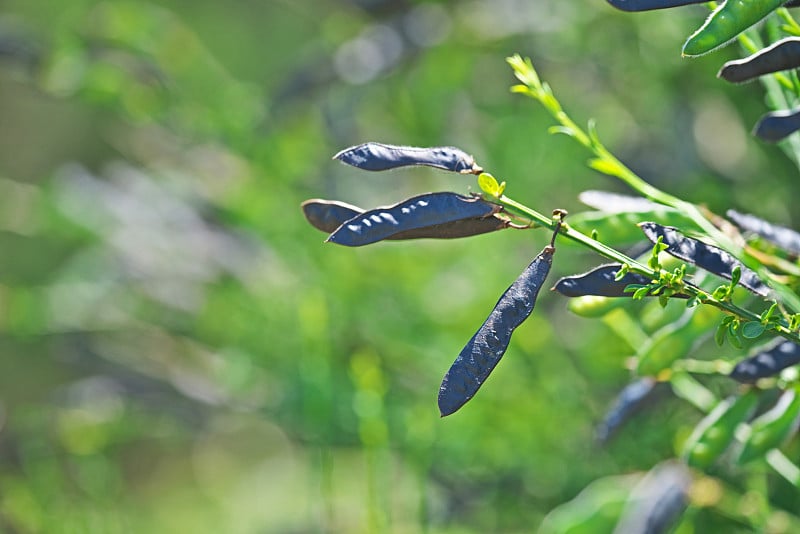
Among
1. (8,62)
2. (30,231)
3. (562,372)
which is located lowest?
(30,231)

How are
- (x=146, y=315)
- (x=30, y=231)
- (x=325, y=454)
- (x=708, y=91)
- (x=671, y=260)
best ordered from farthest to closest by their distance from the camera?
(x=30, y=231) < (x=146, y=315) < (x=708, y=91) < (x=325, y=454) < (x=671, y=260)

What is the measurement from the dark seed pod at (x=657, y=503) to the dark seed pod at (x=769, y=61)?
0.16m

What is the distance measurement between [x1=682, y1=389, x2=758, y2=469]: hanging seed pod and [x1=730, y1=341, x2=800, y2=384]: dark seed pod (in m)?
0.03

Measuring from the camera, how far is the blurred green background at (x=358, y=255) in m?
0.49

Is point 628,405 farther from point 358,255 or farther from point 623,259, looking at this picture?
point 358,255

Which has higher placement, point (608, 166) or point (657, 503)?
point (608, 166)

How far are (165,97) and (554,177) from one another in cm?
25

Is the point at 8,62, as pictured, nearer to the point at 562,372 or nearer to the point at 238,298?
the point at 238,298

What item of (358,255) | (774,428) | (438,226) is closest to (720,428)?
(774,428)

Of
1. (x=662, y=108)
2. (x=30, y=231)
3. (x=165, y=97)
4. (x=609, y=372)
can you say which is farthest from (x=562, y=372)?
(x=30, y=231)

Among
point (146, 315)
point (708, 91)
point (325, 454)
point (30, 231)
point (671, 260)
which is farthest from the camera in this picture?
point (30, 231)

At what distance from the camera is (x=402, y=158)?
0.20m

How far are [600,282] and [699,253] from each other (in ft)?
0.08

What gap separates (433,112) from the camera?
61 cm
